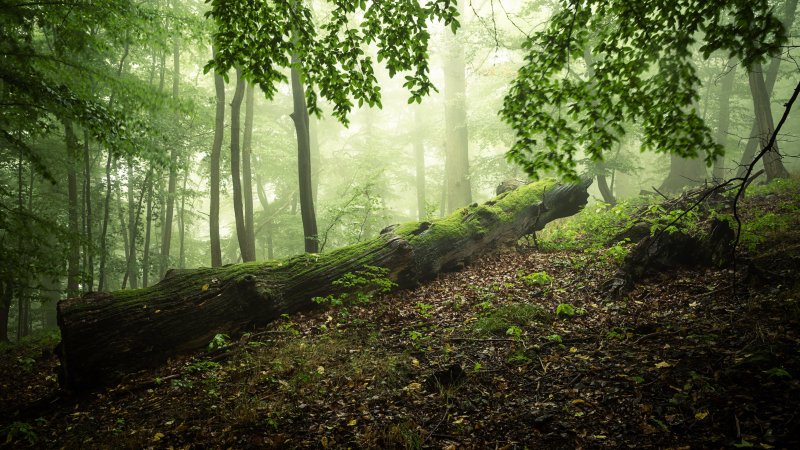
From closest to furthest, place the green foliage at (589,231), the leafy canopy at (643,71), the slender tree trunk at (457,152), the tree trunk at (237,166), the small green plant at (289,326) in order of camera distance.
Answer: the leafy canopy at (643,71)
the small green plant at (289,326)
the green foliage at (589,231)
the tree trunk at (237,166)
the slender tree trunk at (457,152)

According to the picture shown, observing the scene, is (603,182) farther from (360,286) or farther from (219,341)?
(219,341)

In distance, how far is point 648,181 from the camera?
27203mm

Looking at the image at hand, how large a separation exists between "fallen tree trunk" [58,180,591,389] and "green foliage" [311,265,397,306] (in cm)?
17

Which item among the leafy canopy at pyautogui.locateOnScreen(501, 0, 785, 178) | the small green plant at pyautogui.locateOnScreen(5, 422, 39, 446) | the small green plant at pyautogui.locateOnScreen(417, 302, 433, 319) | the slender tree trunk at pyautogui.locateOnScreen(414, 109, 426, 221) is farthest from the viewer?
the slender tree trunk at pyautogui.locateOnScreen(414, 109, 426, 221)

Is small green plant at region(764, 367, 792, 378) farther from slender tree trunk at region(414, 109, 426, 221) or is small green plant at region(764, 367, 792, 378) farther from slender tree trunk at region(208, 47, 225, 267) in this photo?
slender tree trunk at region(414, 109, 426, 221)

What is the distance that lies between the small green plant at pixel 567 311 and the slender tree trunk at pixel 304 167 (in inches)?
230

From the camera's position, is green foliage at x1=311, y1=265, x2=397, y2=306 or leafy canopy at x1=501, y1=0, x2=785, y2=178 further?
green foliage at x1=311, y1=265, x2=397, y2=306

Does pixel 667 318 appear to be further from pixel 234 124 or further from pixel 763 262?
pixel 234 124

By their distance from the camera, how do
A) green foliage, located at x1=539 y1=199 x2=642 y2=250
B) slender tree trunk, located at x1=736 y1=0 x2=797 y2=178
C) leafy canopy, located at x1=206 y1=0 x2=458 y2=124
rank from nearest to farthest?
leafy canopy, located at x1=206 y1=0 x2=458 y2=124 < green foliage, located at x1=539 y1=199 x2=642 y2=250 < slender tree trunk, located at x1=736 y1=0 x2=797 y2=178

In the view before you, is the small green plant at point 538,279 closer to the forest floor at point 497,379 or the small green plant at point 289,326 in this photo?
the forest floor at point 497,379

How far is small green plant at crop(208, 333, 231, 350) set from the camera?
584 centimetres

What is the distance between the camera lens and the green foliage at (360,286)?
23.1 feet

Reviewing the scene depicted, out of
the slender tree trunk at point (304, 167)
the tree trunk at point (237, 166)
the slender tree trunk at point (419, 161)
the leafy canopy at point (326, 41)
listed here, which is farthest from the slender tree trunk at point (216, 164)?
the slender tree trunk at point (419, 161)

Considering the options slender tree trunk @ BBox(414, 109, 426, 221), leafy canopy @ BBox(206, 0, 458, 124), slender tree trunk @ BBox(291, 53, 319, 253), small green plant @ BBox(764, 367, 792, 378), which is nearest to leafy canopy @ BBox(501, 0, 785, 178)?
leafy canopy @ BBox(206, 0, 458, 124)
